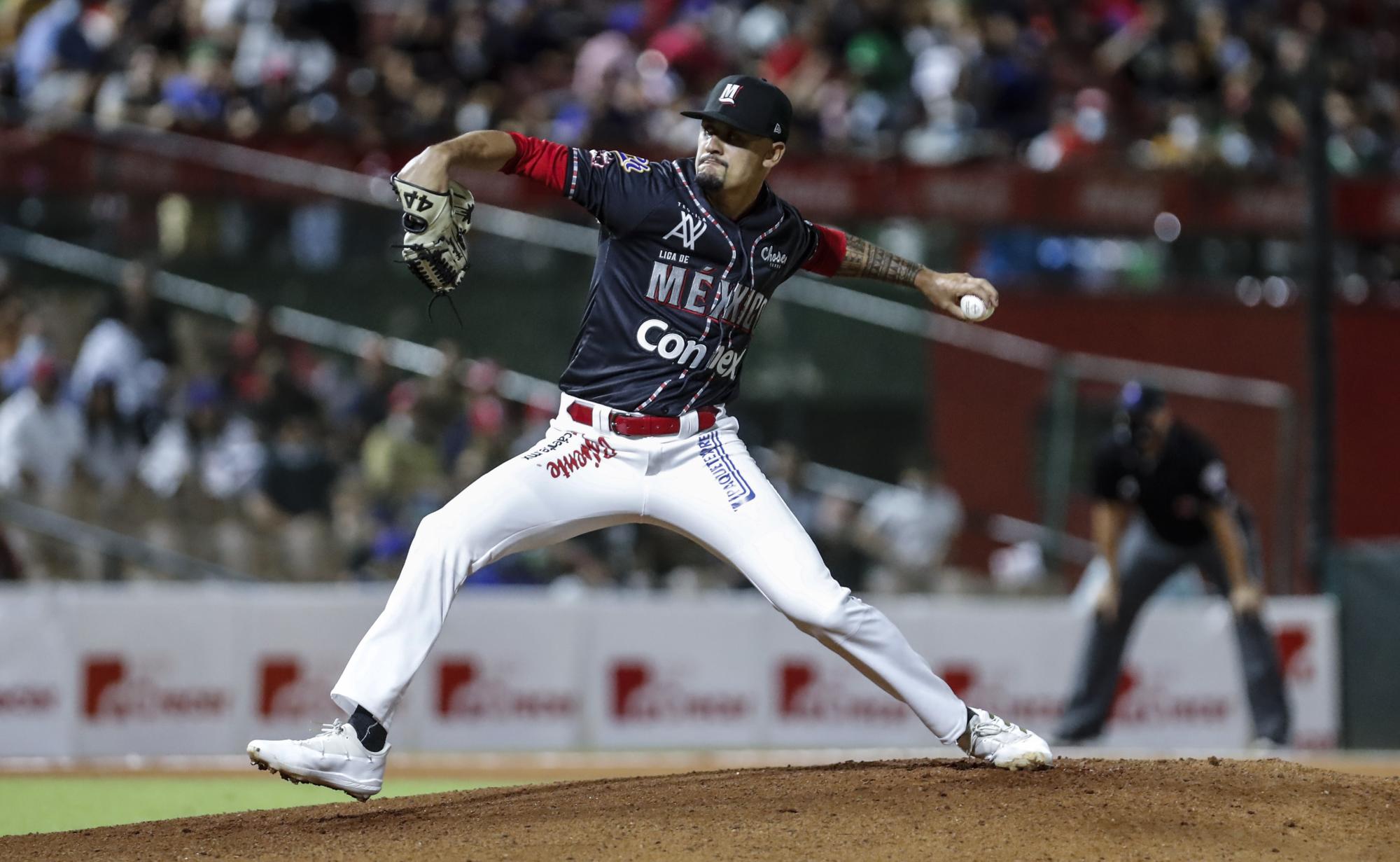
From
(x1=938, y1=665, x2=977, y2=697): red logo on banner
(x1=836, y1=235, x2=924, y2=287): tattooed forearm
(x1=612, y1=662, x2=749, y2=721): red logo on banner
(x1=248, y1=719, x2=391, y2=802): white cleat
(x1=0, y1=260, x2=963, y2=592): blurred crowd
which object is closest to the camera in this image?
(x1=248, y1=719, x2=391, y2=802): white cleat

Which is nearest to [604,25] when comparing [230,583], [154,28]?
[154,28]

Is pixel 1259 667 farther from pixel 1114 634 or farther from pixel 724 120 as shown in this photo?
pixel 724 120

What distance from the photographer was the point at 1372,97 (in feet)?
56.5

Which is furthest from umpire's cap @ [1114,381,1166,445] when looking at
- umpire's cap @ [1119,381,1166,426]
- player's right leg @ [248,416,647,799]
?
player's right leg @ [248,416,647,799]

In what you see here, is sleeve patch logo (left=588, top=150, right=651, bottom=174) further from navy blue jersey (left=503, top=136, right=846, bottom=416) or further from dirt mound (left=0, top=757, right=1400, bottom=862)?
dirt mound (left=0, top=757, right=1400, bottom=862)

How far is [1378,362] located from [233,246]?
9598 millimetres

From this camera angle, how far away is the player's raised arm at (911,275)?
6363mm

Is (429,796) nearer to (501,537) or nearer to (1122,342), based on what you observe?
(501,537)

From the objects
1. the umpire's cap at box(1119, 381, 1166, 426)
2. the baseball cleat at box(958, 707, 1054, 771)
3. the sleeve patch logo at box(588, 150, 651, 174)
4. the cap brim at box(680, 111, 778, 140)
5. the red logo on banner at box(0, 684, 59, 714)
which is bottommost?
the red logo on banner at box(0, 684, 59, 714)

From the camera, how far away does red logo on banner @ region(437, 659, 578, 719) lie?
11.8 meters

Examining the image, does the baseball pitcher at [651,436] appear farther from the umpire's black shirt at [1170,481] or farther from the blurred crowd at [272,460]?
the blurred crowd at [272,460]

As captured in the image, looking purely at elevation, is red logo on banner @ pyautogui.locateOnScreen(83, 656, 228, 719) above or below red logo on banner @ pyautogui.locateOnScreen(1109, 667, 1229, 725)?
below

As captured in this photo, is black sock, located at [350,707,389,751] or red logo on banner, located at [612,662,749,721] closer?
black sock, located at [350,707,389,751]

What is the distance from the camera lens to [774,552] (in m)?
5.86
